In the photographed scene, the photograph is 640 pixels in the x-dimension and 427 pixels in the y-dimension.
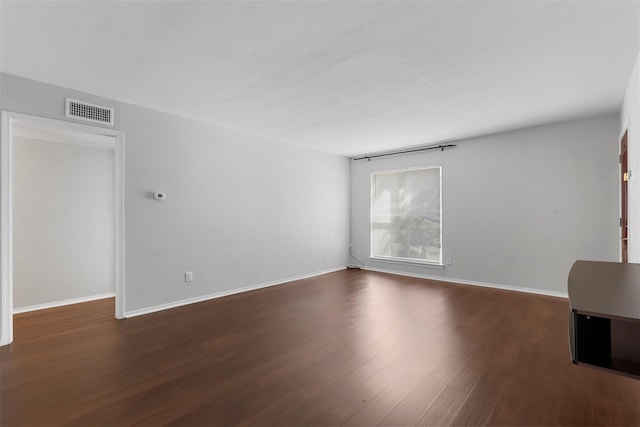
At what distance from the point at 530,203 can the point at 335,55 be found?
4024mm

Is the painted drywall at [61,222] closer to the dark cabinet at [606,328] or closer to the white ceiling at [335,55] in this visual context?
the white ceiling at [335,55]

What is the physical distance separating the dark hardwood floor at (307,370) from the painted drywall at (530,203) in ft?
3.36

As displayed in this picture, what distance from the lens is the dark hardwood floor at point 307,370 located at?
180cm

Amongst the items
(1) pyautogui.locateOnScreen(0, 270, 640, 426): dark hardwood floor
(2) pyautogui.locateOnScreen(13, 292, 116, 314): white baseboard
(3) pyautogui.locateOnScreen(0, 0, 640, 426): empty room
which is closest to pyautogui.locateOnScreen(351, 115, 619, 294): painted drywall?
(3) pyautogui.locateOnScreen(0, 0, 640, 426): empty room

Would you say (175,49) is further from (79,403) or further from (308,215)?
(308,215)

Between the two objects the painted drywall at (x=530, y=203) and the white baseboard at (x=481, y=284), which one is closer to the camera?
the painted drywall at (x=530, y=203)

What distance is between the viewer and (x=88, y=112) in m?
3.32

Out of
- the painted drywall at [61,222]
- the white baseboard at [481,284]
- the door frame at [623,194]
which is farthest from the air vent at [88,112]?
the door frame at [623,194]

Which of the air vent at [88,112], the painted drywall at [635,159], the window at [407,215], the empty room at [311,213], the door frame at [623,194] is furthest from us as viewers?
the window at [407,215]

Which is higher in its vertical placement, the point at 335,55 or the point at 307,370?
the point at 335,55

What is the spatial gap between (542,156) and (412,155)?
7.12 ft

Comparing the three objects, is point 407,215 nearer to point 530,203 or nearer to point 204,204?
point 530,203

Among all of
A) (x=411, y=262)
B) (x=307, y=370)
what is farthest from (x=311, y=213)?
A: (x=307, y=370)

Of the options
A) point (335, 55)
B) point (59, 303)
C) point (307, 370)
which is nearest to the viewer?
point (307, 370)
